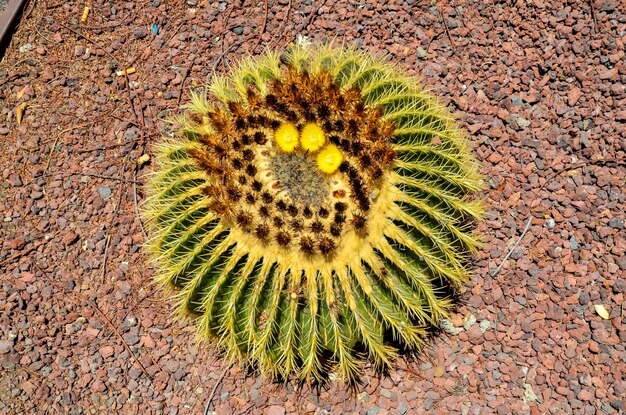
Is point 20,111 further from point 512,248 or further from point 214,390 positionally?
point 512,248

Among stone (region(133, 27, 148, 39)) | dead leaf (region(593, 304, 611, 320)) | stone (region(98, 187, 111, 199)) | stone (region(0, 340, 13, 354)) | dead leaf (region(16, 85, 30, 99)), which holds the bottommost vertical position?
stone (region(0, 340, 13, 354))

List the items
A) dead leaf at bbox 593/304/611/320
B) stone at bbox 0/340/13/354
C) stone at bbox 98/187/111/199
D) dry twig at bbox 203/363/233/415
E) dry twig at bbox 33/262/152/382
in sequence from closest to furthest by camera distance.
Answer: dead leaf at bbox 593/304/611/320, dry twig at bbox 203/363/233/415, dry twig at bbox 33/262/152/382, stone at bbox 0/340/13/354, stone at bbox 98/187/111/199

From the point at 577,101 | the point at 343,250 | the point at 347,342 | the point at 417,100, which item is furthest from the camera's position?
the point at 577,101

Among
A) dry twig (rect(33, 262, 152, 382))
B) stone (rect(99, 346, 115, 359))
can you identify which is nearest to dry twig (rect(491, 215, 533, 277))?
dry twig (rect(33, 262, 152, 382))

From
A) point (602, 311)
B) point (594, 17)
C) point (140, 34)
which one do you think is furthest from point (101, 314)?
point (594, 17)

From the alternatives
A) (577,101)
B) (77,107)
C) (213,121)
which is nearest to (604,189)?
(577,101)

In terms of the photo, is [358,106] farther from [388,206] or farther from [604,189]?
[604,189]

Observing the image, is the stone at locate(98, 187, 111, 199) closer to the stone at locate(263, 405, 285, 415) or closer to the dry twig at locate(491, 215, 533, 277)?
the stone at locate(263, 405, 285, 415)
